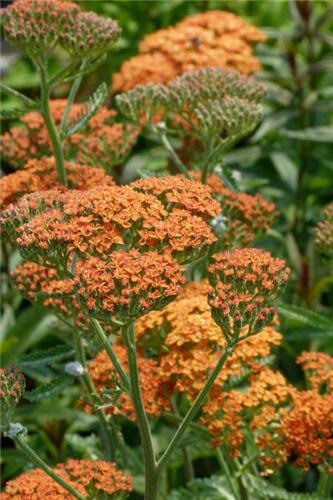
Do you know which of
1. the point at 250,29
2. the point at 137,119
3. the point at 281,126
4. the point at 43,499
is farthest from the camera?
the point at 281,126

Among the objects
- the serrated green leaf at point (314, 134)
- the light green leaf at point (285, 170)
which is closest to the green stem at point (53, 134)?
the serrated green leaf at point (314, 134)

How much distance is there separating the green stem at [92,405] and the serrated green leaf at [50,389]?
0.23 ft

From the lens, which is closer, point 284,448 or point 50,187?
point 284,448

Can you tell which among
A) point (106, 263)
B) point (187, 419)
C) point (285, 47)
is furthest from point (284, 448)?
point (285, 47)

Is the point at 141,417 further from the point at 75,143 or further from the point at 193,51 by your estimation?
the point at 193,51

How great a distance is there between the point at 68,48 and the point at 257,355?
1.31 metres

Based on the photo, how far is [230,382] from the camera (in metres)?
3.54

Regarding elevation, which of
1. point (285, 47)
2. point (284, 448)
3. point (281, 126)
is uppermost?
point (285, 47)

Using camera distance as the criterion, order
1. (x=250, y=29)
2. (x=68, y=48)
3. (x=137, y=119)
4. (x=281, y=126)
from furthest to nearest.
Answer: (x=281, y=126) → (x=250, y=29) → (x=137, y=119) → (x=68, y=48)

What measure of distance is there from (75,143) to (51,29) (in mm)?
694

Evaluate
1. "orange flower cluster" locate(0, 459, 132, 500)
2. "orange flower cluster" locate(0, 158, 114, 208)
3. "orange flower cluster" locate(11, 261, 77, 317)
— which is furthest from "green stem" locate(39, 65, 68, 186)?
"orange flower cluster" locate(0, 459, 132, 500)

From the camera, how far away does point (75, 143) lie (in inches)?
163

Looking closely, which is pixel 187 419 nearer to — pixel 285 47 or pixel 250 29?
pixel 250 29

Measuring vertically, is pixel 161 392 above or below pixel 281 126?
below
